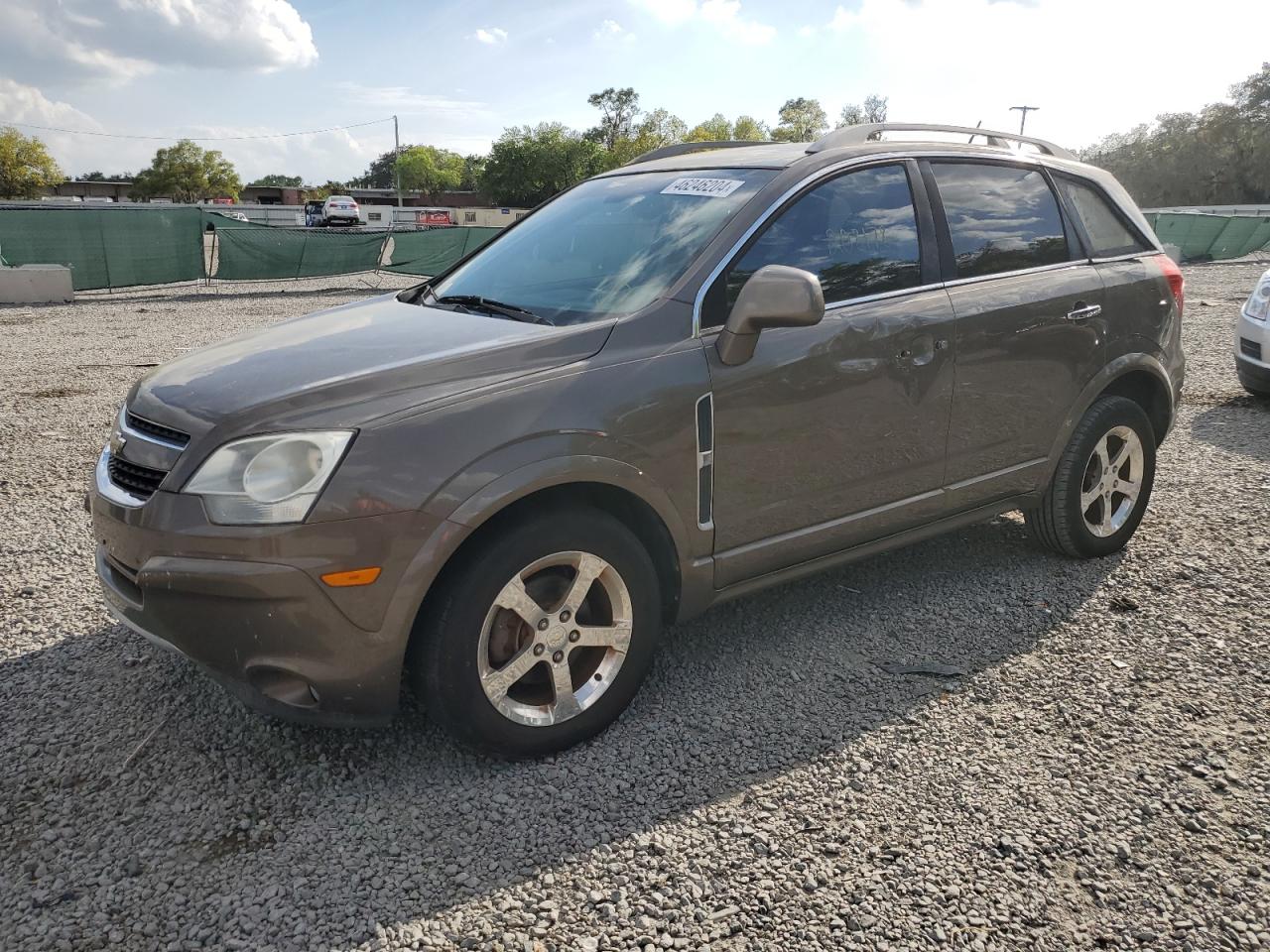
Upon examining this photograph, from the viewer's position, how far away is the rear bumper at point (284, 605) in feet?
8.23

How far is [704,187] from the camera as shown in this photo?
142 inches

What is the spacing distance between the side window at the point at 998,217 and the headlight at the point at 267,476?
261cm

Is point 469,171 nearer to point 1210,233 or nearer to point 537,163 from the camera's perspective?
point 537,163

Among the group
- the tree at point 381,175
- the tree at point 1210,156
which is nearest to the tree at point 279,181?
the tree at point 381,175

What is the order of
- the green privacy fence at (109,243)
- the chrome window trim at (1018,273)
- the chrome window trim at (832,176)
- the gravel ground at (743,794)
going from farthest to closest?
the green privacy fence at (109,243), the chrome window trim at (1018,273), the chrome window trim at (832,176), the gravel ground at (743,794)

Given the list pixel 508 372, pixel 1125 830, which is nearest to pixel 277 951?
pixel 508 372

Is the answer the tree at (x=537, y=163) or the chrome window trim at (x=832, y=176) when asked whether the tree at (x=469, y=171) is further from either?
the chrome window trim at (x=832, y=176)

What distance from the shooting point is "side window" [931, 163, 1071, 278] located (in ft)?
12.8

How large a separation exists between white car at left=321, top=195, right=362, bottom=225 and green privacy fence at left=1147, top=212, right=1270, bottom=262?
136 feet

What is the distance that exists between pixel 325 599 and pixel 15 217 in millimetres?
18929

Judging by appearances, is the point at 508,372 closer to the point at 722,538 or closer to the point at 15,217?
the point at 722,538

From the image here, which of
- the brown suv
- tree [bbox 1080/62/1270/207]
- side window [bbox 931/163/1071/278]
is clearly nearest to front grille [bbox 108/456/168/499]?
the brown suv

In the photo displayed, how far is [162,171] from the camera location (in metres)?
100

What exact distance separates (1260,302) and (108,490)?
8455 mm
